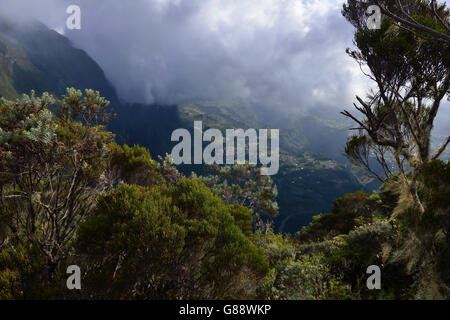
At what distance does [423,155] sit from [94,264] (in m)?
11.7

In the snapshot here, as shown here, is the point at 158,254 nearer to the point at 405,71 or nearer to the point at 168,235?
the point at 168,235

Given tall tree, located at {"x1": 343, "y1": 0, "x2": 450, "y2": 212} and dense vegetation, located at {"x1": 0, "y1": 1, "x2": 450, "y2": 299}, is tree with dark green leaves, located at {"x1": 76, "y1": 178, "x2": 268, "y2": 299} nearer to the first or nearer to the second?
dense vegetation, located at {"x1": 0, "y1": 1, "x2": 450, "y2": 299}

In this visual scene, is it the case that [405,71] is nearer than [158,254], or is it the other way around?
[158,254]

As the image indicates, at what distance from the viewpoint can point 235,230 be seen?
638cm

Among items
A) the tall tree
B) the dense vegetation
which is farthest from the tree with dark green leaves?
the tall tree

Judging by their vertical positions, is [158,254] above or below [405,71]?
below

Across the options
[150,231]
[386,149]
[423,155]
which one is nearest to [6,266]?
[150,231]

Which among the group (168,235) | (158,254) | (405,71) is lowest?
(158,254)

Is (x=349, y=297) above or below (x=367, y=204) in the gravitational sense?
below

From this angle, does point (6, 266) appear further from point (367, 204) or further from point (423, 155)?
point (367, 204)

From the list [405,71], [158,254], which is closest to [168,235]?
[158,254]

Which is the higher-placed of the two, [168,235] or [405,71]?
[405,71]
